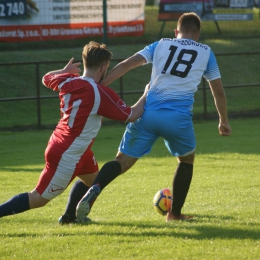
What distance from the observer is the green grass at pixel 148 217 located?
4641 mm

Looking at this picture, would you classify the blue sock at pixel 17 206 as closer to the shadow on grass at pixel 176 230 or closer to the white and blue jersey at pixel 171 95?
the shadow on grass at pixel 176 230

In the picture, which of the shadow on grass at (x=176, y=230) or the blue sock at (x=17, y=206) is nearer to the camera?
the shadow on grass at (x=176, y=230)

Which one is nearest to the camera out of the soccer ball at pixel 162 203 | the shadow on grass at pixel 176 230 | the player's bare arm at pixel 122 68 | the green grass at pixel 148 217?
the green grass at pixel 148 217

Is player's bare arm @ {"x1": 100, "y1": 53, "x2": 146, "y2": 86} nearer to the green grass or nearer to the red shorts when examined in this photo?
the red shorts

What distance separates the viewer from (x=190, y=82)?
5375 mm

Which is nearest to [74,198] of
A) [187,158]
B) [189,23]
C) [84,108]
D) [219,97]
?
[84,108]

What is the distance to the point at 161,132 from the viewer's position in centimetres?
530

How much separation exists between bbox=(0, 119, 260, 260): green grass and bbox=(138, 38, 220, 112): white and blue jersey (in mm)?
1106

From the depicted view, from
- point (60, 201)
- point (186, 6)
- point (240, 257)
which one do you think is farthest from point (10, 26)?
point (240, 257)

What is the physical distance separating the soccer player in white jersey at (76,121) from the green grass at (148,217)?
1.14 ft

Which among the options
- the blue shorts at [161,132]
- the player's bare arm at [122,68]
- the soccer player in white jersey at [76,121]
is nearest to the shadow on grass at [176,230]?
the soccer player in white jersey at [76,121]

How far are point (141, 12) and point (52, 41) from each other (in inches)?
125

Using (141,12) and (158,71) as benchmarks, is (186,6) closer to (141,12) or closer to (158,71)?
(141,12)

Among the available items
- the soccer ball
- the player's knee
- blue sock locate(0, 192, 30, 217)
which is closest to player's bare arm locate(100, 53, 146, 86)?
the player's knee
